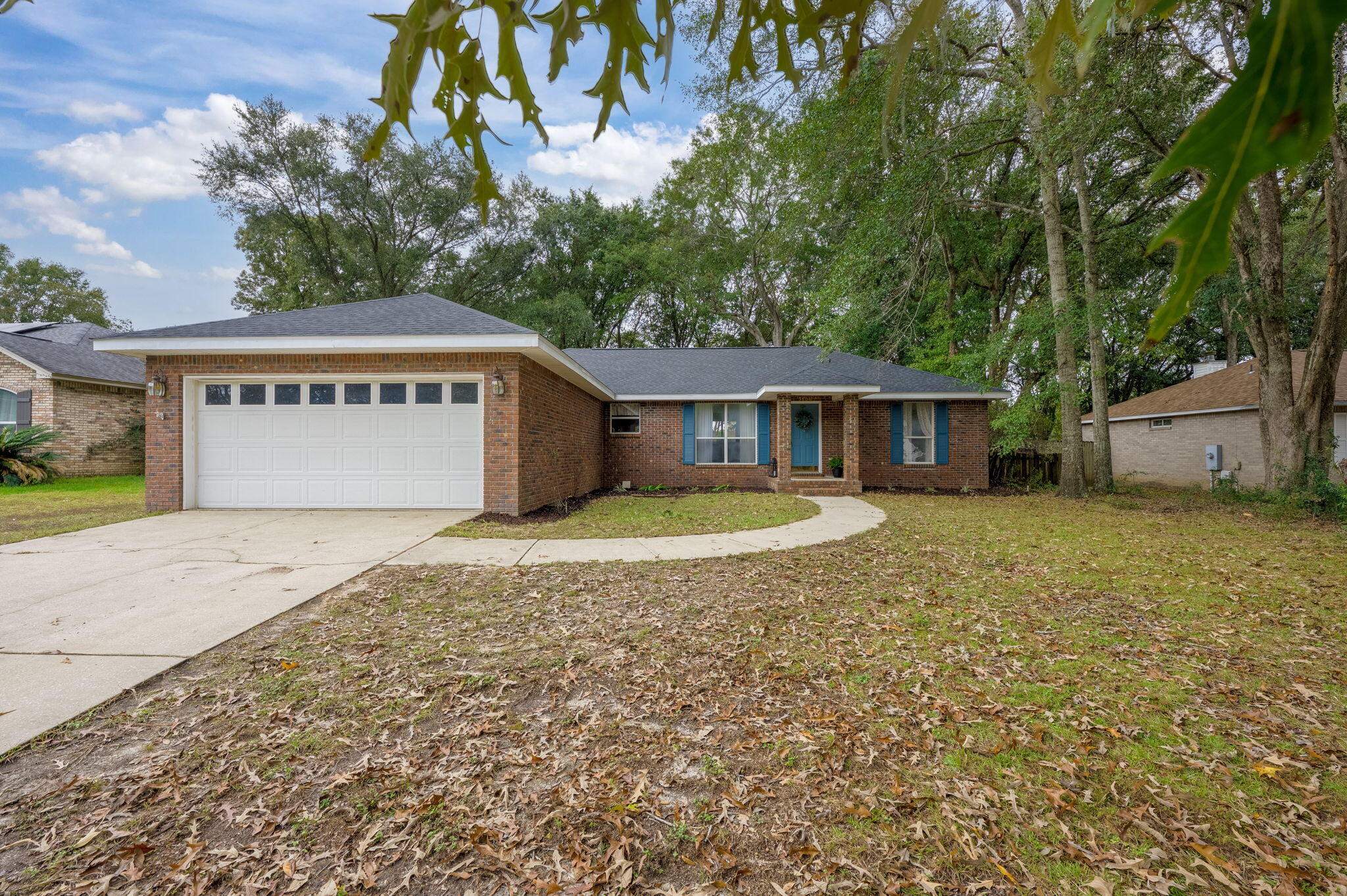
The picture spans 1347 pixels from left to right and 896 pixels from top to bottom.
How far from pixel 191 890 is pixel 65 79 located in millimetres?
9443

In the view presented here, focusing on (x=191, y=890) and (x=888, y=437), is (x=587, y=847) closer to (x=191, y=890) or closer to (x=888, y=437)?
(x=191, y=890)

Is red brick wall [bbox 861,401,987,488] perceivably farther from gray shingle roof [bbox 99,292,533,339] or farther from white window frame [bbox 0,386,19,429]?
white window frame [bbox 0,386,19,429]

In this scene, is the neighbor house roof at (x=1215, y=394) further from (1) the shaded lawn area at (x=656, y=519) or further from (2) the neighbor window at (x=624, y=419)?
(2) the neighbor window at (x=624, y=419)

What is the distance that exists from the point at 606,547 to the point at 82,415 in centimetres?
1609

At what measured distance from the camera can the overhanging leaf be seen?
60 centimetres

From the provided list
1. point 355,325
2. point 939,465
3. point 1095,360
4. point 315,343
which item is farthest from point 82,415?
point 1095,360

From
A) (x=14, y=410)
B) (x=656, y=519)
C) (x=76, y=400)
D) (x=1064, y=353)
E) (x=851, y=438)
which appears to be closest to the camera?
(x=656, y=519)

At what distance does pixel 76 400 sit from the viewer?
13648mm

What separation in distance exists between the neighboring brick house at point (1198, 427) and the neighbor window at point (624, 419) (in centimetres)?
1222

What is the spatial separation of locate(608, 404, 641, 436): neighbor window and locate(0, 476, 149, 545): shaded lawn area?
8549 millimetres

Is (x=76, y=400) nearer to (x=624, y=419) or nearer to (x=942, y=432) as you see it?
(x=624, y=419)

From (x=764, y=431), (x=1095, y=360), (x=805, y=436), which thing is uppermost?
(x=1095, y=360)

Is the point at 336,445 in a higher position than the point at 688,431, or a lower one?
lower

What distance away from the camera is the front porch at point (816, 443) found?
11977mm
